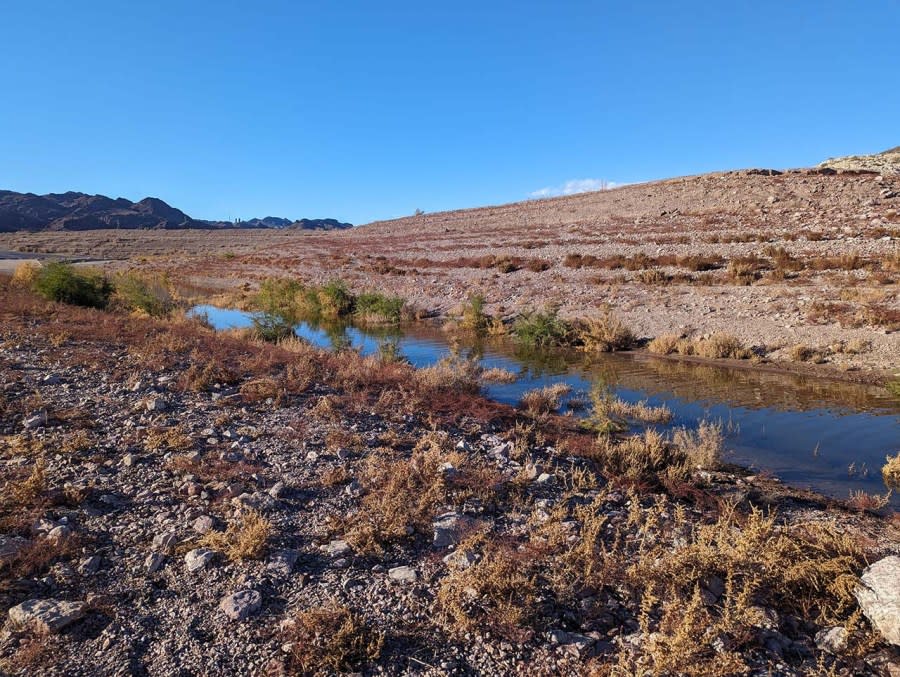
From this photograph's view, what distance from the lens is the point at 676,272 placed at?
75.3ft

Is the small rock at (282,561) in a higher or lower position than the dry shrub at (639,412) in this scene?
higher

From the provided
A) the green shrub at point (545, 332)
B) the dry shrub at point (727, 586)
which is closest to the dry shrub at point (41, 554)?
the dry shrub at point (727, 586)

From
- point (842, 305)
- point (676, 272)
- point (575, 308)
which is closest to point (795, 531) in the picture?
point (842, 305)

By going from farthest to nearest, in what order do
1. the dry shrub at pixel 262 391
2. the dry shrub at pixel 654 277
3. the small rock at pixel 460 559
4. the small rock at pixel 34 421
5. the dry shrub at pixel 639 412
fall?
the dry shrub at pixel 654 277
the dry shrub at pixel 639 412
the dry shrub at pixel 262 391
the small rock at pixel 34 421
the small rock at pixel 460 559

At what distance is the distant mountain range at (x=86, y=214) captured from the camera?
116 m

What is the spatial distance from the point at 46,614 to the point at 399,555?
2.58 m

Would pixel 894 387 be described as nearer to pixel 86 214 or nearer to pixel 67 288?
pixel 67 288

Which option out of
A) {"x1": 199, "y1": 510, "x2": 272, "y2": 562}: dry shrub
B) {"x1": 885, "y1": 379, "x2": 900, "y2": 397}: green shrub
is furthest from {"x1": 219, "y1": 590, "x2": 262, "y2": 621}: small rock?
{"x1": 885, "y1": 379, "x2": 900, "y2": 397}: green shrub

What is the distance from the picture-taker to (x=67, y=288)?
19.2m

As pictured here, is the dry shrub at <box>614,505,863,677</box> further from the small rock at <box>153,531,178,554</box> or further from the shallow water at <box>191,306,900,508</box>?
the small rock at <box>153,531,178,554</box>

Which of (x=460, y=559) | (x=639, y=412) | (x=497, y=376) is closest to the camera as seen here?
(x=460, y=559)

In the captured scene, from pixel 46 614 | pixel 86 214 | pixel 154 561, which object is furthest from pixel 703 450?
pixel 86 214

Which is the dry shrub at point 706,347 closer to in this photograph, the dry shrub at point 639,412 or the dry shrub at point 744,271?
the dry shrub at point 744,271

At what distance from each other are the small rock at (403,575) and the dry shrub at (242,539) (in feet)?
3.84
